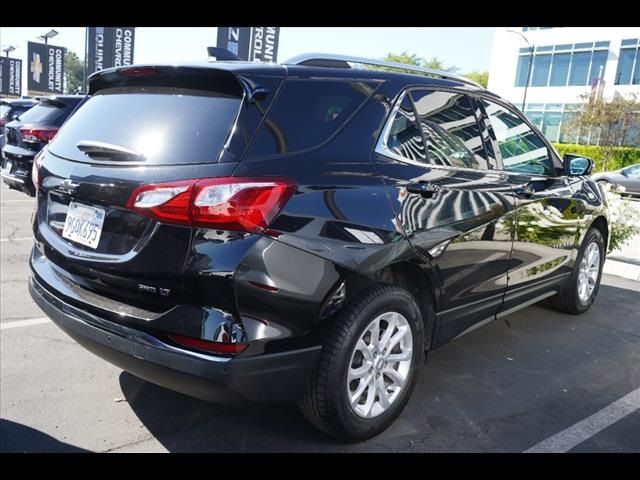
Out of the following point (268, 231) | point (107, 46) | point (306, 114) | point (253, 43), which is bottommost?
point (268, 231)

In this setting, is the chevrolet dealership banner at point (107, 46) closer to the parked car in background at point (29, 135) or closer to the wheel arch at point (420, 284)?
the parked car in background at point (29, 135)

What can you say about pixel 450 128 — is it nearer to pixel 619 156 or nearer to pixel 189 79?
pixel 189 79

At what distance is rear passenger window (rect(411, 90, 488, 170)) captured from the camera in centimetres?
301

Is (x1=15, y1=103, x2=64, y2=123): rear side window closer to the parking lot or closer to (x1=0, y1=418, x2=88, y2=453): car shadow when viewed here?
the parking lot

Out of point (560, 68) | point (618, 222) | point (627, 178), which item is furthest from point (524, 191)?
point (560, 68)

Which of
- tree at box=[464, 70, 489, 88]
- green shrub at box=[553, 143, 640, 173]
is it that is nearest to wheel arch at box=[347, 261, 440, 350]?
green shrub at box=[553, 143, 640, 173]

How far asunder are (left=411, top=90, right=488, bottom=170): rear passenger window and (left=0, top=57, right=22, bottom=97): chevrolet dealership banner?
45.1 meters

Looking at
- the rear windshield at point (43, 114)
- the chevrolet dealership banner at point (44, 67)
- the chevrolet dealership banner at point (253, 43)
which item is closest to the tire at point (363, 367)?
the rear windshield at point (43, 114)

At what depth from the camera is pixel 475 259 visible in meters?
3.22

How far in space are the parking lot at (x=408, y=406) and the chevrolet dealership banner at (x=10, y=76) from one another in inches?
1715

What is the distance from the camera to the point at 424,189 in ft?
9.24

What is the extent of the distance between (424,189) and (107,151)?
1.49 m

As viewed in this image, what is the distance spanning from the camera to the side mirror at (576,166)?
4.21 meters

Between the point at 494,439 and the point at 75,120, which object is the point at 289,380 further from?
the point at 75,120
